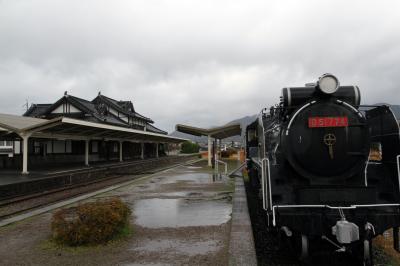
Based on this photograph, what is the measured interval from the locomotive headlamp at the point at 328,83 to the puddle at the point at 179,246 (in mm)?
2863

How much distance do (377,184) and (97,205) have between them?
454cm

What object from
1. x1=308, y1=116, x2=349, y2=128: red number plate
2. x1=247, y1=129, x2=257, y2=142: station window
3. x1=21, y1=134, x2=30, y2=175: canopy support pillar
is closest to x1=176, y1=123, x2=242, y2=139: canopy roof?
x1=21, y1=134, x2=30, y2=175: canopy support pillar

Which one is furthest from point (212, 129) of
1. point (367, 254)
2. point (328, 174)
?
point (367, 254)

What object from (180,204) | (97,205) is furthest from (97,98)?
(97,205)

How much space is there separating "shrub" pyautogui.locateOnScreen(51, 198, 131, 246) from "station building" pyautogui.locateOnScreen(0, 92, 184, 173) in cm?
1013

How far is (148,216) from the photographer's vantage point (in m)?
8.01

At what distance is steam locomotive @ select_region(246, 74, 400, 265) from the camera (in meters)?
4.67

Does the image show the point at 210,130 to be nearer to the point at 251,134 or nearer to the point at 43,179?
the point at 43,179

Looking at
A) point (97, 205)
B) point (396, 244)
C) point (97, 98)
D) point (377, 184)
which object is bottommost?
point (396, 244)

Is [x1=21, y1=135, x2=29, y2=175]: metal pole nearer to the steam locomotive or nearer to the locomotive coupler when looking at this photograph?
the steam locomotive

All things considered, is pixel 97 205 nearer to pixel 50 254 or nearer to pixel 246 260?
pixel 50 254

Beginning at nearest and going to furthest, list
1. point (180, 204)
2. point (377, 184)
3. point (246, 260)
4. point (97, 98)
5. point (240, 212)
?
point (246, 260) < point (377, 184) < point (240, 212) < point (180, 204) < point (97, 98)

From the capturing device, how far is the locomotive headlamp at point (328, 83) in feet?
16.4

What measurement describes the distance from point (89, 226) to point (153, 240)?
1.08m
